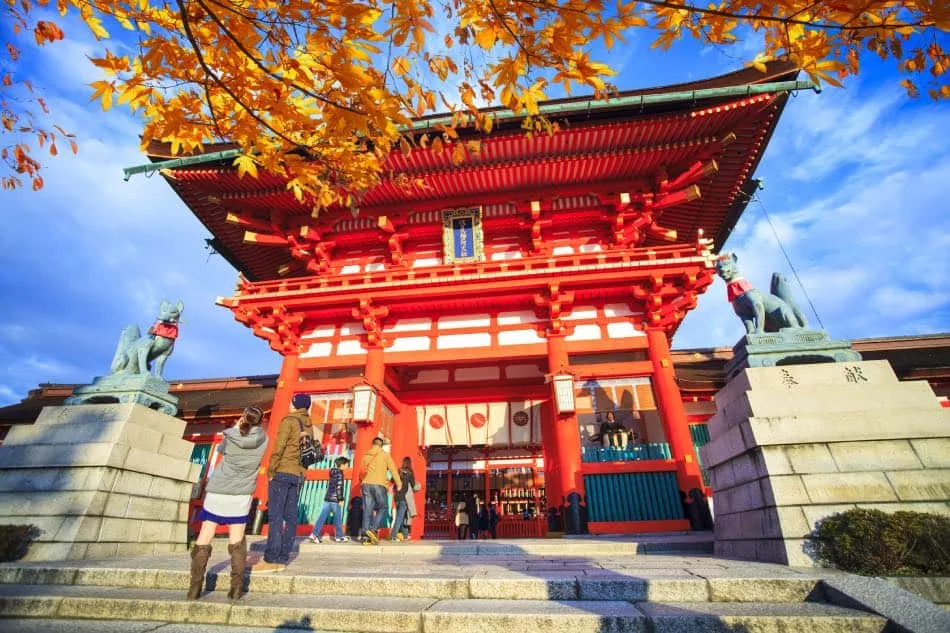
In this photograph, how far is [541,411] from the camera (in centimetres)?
1196

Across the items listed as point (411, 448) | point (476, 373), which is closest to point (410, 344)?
point (476, 373)

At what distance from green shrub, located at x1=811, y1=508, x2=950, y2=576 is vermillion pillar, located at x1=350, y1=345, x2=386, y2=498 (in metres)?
7.92

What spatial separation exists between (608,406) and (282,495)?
23.8 ft

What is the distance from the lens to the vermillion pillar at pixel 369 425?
31.1ft

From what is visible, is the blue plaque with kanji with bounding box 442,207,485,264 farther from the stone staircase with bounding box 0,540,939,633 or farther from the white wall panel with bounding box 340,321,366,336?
the stone staircase with bounding box 0,540,939,633

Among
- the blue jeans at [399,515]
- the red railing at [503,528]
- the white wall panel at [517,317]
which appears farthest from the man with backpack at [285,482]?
the red railing at [503,528]

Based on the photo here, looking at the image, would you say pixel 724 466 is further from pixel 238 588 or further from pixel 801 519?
pixel 238 588

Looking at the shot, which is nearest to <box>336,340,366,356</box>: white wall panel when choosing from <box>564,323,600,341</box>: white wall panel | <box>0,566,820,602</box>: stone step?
<box>564,323,600,341</box>: white wall panel

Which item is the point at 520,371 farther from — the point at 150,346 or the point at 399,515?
the point at 150,346

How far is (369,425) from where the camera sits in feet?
31.4

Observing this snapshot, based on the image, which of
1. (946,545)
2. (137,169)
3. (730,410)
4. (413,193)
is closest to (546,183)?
(413,193)

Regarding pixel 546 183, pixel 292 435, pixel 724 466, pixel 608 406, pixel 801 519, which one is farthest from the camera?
pixel 546 183

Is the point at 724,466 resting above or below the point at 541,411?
below

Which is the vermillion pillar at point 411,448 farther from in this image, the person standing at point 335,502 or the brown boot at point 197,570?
the brown boot at point 197,570
